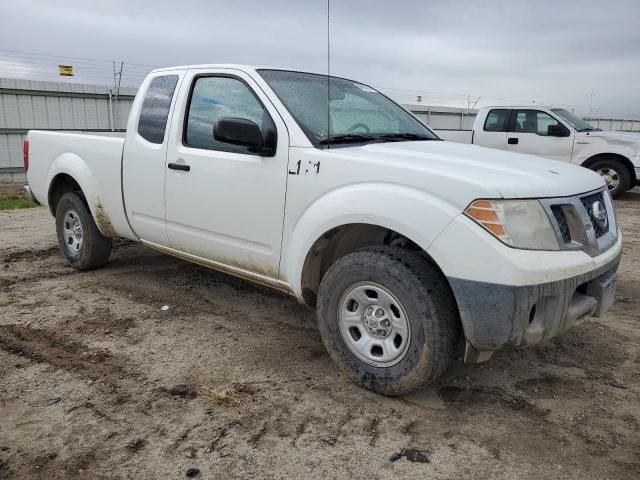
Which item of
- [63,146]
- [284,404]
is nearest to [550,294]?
[284,404]

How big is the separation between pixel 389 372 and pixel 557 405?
93 cm

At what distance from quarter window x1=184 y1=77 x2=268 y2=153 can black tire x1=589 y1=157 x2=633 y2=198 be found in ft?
30.2

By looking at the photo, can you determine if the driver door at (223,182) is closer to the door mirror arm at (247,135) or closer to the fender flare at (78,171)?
the door mirror arm at (247,135)

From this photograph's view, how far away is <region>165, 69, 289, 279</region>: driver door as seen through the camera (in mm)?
3549

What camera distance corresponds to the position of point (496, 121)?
11703 millimetres

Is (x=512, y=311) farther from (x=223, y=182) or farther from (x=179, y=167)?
(x=179, y=167)

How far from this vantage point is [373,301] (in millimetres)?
3057

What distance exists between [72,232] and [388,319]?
149 inches

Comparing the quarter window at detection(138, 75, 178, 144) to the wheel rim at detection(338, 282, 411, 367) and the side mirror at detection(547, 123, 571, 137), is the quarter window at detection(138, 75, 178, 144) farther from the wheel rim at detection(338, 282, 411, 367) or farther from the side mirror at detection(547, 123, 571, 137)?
the side mirror at detection(547, 123, 571, 137)

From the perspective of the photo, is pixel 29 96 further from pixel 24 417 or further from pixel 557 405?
pixel 557 405

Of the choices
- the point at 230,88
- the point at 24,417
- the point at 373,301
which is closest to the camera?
the point at 24,417

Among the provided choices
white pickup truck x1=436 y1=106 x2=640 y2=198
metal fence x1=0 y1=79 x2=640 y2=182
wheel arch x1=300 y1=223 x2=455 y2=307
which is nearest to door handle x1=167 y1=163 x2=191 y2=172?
wheel arch x1=300 y1=223 x2=455 y2=307

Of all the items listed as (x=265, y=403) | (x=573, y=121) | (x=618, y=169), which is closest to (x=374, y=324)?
(x=265, y=403)

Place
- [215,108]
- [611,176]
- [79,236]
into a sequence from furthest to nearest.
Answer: [611,176], [79,236], [215,108]
